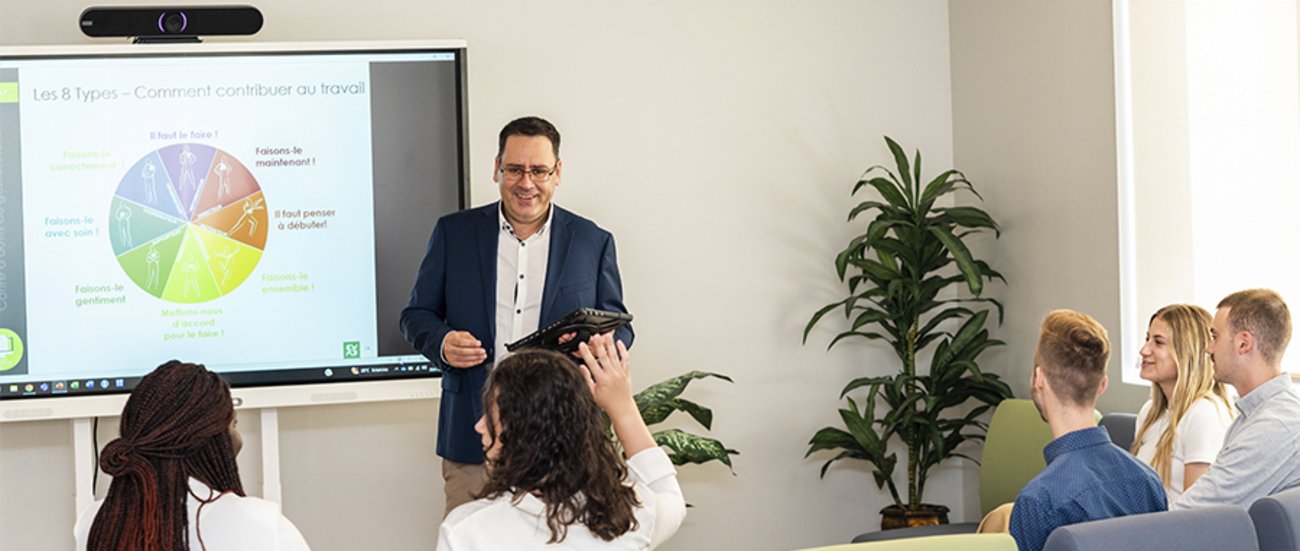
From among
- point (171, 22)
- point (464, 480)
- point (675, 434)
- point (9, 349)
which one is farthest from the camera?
point (675, 434)

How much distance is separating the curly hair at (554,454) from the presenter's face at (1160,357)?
182 centimetres

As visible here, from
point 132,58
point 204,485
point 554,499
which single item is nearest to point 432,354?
point 204,485

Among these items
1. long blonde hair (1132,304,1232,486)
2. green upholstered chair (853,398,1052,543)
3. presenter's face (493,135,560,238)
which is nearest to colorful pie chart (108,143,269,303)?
presenter's face (493,135,560,238)

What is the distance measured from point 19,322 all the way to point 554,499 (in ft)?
9.26

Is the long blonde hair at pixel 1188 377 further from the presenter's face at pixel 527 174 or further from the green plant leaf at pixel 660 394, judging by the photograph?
the presenter's face at pixel 527 174

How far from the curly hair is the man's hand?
1.14 metres

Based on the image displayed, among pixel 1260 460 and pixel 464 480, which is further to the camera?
pixel 464 480

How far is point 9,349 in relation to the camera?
3.95 meters

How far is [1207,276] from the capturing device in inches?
150

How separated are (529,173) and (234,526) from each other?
142 centimetres

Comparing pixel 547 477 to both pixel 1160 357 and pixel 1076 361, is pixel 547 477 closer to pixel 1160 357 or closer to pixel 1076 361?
pixel 1076 361

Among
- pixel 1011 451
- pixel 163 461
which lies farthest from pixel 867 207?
pixel 163 461

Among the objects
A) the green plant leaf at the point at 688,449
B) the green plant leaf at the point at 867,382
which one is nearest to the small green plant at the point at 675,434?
the green plant leaf at the point at 688,449

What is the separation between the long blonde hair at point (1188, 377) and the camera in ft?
10.2
